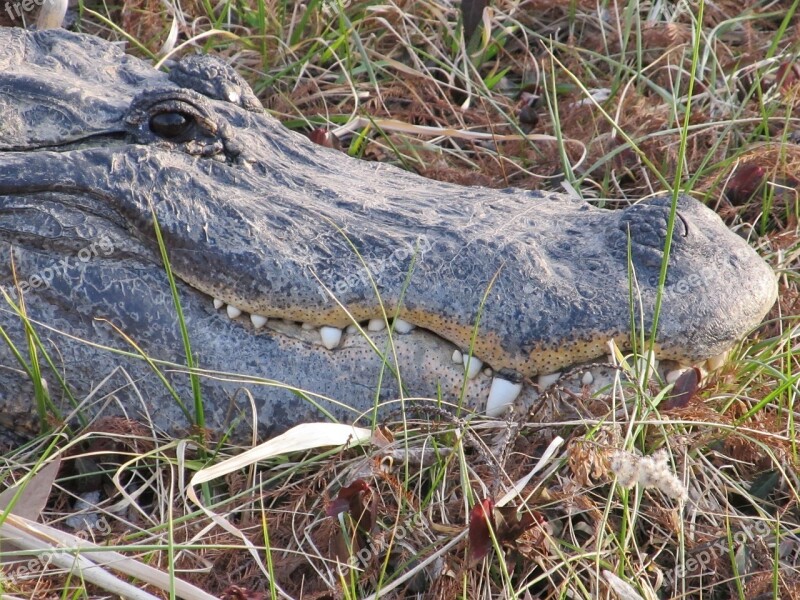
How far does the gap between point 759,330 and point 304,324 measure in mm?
1632

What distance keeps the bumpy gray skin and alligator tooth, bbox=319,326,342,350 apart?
2cm

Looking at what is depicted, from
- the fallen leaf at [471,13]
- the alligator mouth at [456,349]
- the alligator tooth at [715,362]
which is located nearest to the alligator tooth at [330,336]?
the alligator mouth at [456,349]

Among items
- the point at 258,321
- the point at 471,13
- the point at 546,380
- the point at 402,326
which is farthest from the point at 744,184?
the point at 258,321

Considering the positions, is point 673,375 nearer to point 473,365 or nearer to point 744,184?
point 473,365

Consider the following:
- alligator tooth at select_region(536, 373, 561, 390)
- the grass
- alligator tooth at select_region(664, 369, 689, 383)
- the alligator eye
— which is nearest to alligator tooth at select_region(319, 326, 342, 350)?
the grass

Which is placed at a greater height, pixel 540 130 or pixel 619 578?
pixel 619 578

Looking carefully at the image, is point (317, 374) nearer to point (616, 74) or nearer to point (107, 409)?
point (107, 409)

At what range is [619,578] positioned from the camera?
2.14 m

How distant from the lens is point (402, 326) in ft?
8.28

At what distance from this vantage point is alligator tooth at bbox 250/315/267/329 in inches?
101

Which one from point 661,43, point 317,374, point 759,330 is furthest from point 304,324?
point 661,43

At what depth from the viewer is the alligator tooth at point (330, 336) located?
2551 millimetres

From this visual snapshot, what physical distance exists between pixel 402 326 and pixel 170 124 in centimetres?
94

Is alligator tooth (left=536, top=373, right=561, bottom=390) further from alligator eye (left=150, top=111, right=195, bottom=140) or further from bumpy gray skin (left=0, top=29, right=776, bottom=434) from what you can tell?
alligator eye (left=150, top=111, right=195, bottom=140)
